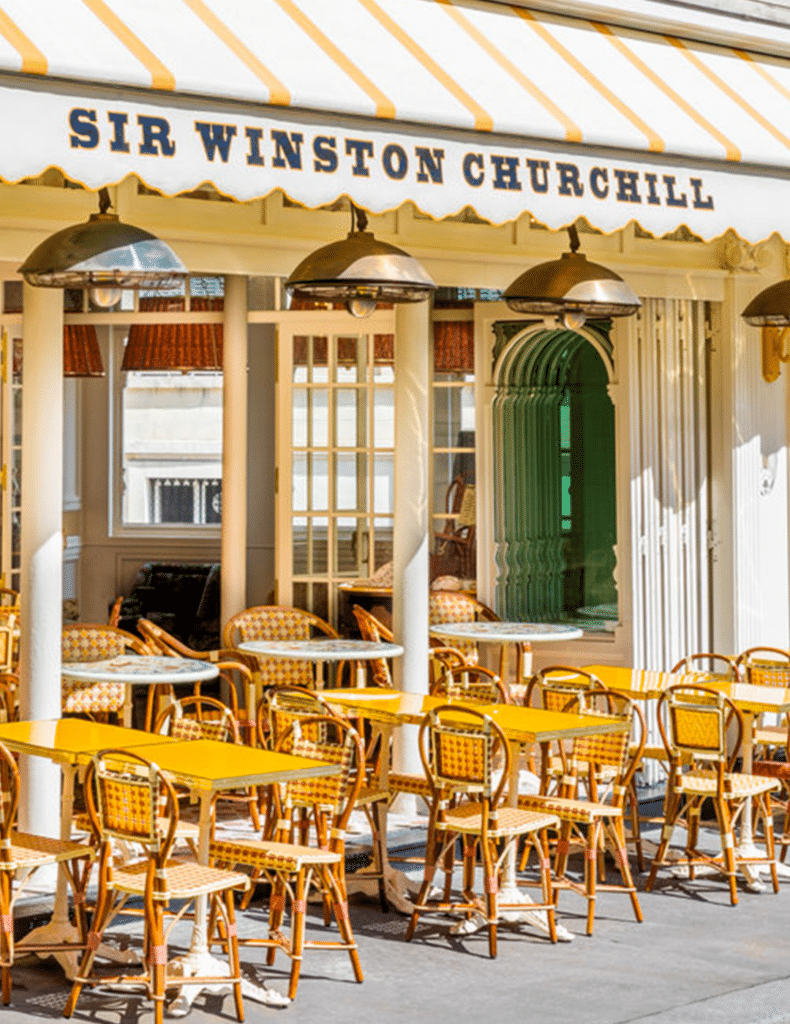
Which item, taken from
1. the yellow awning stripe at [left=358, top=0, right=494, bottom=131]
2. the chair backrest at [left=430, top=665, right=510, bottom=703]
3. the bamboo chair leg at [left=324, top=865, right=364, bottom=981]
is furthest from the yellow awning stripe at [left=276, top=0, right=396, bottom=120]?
the bamboo chair leg at [left=324, top=865, right=364, bottom=981]

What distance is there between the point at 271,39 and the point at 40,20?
42.5 inches

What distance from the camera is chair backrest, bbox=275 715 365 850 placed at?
7133mm

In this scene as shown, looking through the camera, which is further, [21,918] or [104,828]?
[21,918]

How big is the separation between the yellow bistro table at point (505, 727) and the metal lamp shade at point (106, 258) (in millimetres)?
2388

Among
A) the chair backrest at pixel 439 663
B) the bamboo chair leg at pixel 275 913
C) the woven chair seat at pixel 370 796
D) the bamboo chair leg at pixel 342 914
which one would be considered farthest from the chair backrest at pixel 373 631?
the bamboo chair leg at pixel 342 914

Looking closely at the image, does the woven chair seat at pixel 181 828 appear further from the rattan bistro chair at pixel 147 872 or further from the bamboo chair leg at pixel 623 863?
the bamboo chair leg at pixel 623 863

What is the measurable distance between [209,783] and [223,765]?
34 cm

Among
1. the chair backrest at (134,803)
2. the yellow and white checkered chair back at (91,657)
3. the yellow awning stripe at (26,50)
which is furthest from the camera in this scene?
the yellow and white checkered chair back at (91,657)

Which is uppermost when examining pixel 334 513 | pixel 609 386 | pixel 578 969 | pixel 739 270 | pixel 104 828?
pixel 739 270

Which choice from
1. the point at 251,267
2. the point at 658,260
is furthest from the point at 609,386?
the point at 251,267

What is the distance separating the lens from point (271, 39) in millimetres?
7375

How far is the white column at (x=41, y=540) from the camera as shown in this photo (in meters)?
8.37

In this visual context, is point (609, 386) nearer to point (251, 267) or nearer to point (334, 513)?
point (334, 513)

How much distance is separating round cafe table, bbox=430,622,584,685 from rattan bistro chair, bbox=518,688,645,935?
73.3 inches
